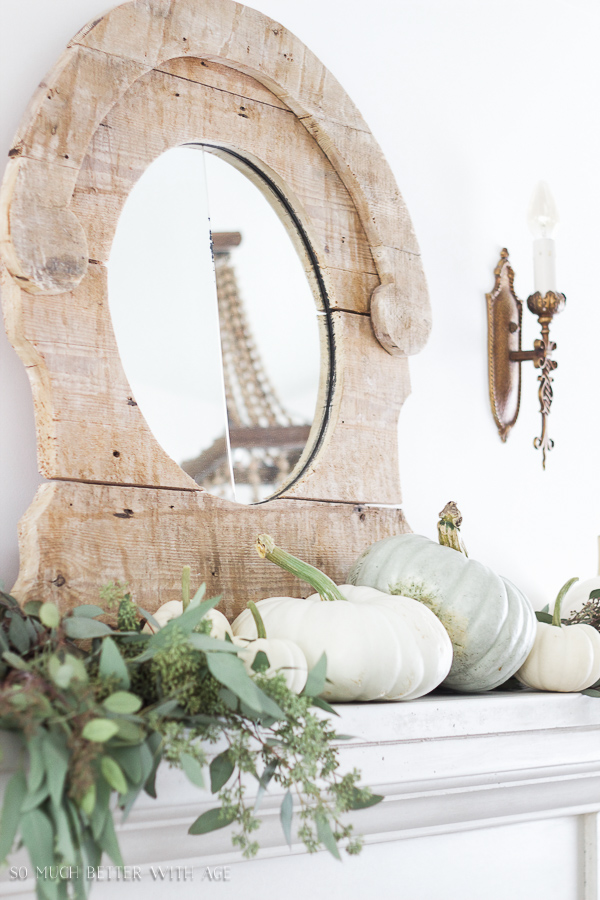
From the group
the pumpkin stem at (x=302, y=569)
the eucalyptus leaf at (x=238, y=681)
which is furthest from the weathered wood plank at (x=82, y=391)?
the eucalyptus leaf at (x=238, y=681)

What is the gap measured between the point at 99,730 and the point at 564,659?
0.60m

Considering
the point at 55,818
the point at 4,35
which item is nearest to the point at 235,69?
the point at 4,35

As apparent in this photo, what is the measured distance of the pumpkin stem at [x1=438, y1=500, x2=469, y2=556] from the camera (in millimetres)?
969

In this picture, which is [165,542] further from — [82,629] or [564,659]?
[564,659]

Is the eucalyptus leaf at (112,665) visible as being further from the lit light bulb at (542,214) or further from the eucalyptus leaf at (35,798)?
the lit light bulb at (542,214)

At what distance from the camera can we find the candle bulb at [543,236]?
128 cm

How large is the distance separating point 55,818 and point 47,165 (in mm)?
601

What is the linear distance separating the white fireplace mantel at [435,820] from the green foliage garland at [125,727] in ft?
0.18

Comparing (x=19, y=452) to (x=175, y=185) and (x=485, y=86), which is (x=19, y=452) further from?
(x=485, y=86)

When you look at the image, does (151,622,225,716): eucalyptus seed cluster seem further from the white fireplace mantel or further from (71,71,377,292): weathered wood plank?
(71,71,377,292): weathered wood plank

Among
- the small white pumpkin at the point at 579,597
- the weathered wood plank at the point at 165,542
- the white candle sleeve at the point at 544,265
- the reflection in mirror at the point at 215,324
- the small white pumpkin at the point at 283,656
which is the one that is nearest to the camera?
the small white pumpkin at the point at 283,656

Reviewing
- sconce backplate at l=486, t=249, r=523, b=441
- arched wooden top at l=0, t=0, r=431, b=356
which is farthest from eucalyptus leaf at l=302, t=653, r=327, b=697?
sconce backplate at l=486, t=249, r=523, b=441

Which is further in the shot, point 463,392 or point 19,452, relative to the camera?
point 463,392

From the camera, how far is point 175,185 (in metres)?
0.95
